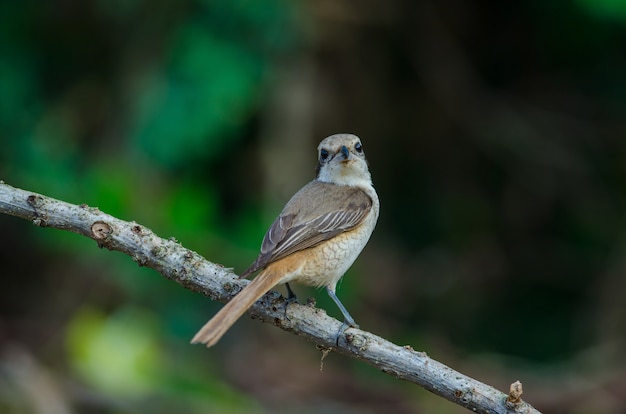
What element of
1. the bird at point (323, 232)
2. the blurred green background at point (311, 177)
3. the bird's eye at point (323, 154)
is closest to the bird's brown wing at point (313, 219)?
the bird at point (323, 232)

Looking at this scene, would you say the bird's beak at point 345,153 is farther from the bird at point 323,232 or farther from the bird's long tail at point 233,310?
the bird's long tail at point 233,310

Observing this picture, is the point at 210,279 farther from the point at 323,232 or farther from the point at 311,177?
the point at 311,177

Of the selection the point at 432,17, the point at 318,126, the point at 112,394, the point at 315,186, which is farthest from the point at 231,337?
the point at 432,17

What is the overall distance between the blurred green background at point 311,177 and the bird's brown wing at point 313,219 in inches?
77.9

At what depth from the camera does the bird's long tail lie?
133 inches

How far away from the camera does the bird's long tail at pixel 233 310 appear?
3.38 metres

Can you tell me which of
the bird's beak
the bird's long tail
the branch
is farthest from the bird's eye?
the branch

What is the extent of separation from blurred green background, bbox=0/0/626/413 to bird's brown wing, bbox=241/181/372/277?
6.49 ft

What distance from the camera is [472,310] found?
884 cm

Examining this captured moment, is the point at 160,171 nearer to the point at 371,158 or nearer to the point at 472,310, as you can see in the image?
the point at 371,158

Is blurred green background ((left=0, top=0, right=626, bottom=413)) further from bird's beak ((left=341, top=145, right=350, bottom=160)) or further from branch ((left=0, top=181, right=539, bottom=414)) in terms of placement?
branch ((left=0, top=181, right=539, bottom=414))

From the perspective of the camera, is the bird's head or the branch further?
the bird's head

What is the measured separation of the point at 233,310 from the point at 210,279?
0.26 metres

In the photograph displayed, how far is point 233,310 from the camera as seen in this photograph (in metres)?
3.54
